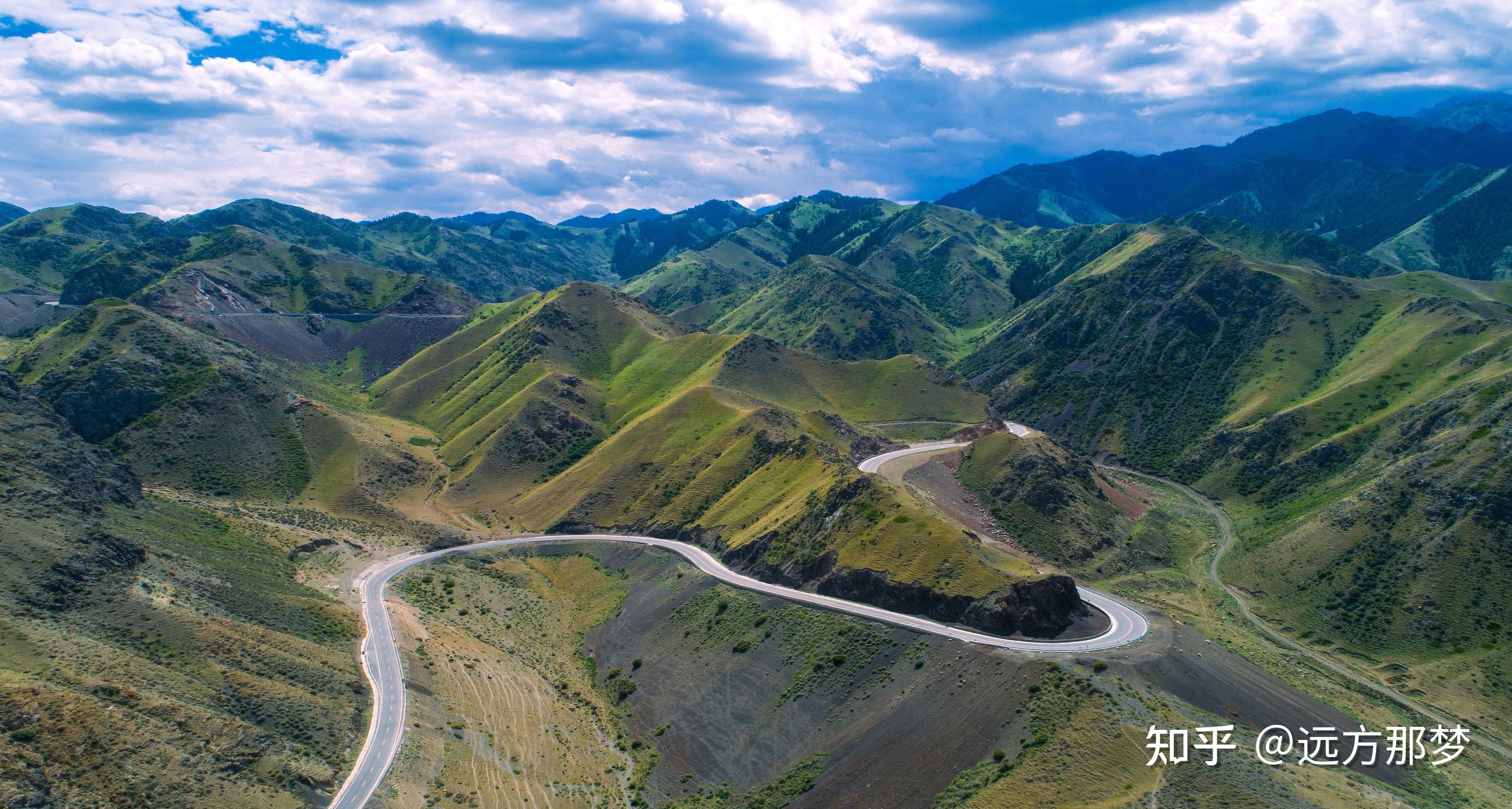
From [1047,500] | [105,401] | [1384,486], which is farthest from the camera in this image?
[105,401]

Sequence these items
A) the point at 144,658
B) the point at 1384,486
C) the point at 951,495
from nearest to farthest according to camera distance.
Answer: the point at 144,658 → the point at 1384,486 → the point at 951,495

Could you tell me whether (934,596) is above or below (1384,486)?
below

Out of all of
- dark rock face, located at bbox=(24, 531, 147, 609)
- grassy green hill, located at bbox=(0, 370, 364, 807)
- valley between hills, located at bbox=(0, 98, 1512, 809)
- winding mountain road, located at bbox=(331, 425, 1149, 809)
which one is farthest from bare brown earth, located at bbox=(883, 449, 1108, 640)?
dark rock face, located at bbox=(24, 531, 147, 609)

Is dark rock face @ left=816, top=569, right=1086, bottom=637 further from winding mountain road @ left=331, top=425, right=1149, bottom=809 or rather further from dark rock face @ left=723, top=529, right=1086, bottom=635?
winding mountain road @ left=331, top=425, right=1149, bottom=809

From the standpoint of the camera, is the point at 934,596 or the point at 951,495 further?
the point at 951,495

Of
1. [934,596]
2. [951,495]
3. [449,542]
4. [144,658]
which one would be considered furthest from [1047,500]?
[144,658]

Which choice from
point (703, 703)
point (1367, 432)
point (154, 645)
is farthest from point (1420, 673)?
point (154, 645)

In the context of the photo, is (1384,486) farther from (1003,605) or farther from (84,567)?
(84,567)
